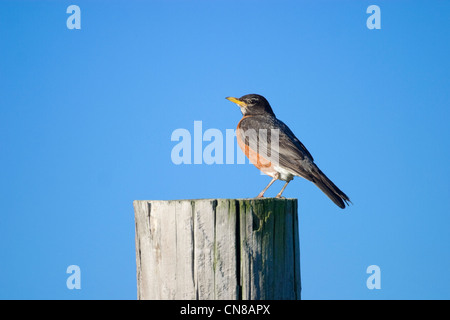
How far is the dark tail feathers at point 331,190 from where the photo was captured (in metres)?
6.43

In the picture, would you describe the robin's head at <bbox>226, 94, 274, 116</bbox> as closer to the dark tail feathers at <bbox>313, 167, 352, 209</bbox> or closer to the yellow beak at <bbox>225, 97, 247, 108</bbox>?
the yellow beak at <bbox>225, 97, 247, 108</bbox>

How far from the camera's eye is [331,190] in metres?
6.59

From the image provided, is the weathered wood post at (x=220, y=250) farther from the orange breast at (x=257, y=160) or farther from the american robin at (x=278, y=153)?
the orange breast at (x=257, y=160)

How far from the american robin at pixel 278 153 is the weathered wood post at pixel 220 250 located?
2720 mm

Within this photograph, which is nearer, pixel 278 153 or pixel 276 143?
pixel 278 153

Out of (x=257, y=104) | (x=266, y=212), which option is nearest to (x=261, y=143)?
(x=257, y=104)

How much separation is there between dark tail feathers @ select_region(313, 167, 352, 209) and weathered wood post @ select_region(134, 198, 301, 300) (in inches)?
103

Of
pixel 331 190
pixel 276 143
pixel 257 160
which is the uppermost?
pixel 276 143

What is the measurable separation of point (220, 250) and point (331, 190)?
3.23 m

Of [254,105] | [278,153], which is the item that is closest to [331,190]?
[278,153]

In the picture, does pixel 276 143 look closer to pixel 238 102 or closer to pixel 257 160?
pixel 257 160

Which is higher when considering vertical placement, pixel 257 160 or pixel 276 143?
pixel 276 143

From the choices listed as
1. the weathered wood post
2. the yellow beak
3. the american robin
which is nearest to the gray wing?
the american robin

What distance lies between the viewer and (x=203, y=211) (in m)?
3.73
